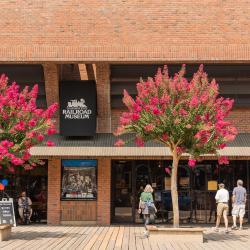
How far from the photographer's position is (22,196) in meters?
22.2

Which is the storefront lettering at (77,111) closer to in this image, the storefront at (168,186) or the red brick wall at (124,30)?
the red brick wall at (124,30)

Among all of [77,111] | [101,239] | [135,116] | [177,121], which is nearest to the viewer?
[177,121]

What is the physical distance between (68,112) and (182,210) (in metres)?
6.05

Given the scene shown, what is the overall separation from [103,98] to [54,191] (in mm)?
4187

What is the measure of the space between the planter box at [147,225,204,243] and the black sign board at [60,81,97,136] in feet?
21.5

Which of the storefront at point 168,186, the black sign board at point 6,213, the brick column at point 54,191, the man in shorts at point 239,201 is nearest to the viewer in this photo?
the black sign board at point 6,213

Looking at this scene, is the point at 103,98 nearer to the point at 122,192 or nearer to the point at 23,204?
the point at 122,192

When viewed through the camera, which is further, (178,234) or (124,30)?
(124,30)

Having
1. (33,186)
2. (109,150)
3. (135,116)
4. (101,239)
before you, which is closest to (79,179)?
(33,186)

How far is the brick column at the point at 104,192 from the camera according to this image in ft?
72.9

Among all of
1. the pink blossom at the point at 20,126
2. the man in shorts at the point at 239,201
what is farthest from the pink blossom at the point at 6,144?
the man in shorts at the point at 239,201

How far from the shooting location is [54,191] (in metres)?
22.4

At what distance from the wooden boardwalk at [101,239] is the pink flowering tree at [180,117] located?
5.06 feet

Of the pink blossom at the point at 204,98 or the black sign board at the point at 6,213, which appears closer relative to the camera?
the pink blossom at the point at 204,98
